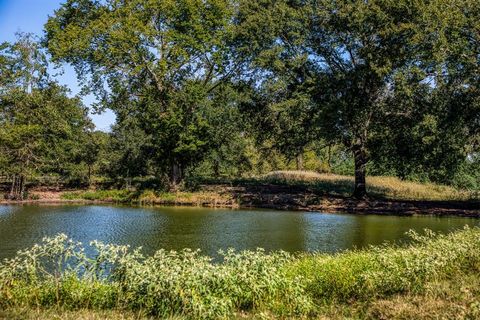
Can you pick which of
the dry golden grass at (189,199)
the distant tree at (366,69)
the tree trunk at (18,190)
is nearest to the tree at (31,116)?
the tree trunk at (18,190)

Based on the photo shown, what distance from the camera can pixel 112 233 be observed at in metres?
20.5

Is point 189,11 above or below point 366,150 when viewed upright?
above

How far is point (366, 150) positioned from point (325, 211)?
241 inches

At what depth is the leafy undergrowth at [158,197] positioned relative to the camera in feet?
120

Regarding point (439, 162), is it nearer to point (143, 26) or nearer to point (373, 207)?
point (373, 207)

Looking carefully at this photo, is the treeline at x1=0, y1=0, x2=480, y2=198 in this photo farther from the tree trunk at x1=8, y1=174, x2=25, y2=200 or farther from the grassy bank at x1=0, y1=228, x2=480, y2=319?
the grassy bank at x1=0, y1=228, x2=480, y2=319

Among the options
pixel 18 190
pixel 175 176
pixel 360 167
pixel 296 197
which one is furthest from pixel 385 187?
pixel 18 190

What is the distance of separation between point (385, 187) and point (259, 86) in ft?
61.5

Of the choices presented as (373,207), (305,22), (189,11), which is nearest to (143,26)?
(189,11)

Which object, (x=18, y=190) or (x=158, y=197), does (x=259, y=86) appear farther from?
(x=18, y=190)

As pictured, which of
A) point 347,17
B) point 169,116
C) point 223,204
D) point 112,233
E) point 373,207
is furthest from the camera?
point 169,116

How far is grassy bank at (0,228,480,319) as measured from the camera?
7.80 m

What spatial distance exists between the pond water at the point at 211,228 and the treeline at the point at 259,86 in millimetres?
7374

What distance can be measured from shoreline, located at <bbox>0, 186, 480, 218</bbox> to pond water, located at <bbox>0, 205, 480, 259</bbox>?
264 centimetres
